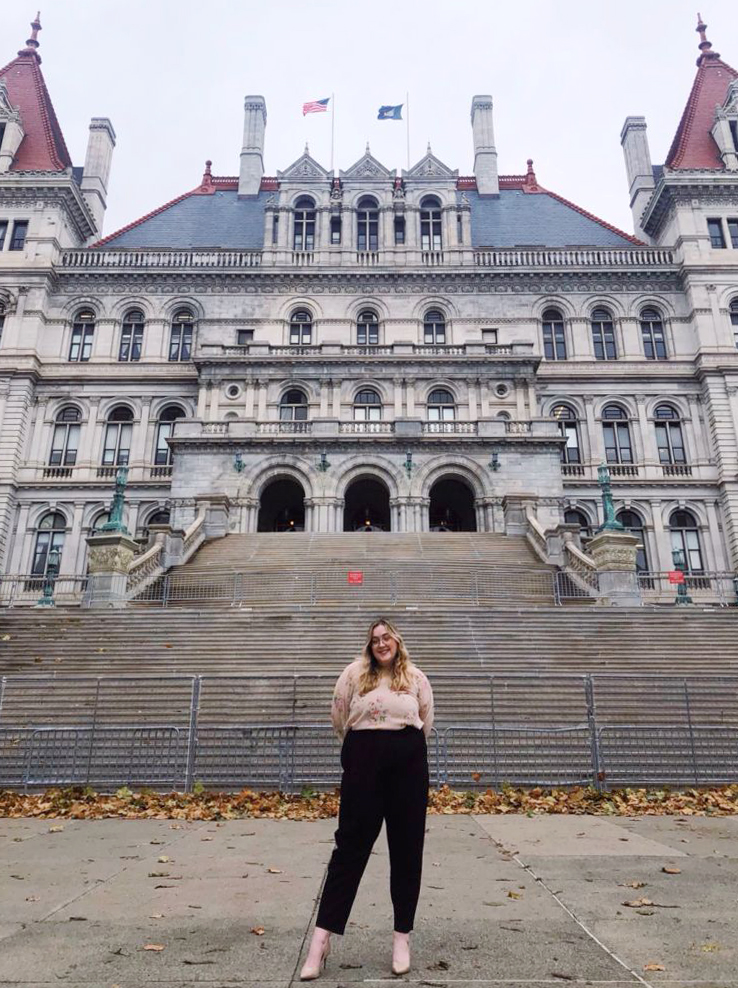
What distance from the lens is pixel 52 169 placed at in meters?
36.9

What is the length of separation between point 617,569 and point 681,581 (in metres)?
4.72

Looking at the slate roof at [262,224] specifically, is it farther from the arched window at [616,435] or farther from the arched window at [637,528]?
the arched window at [637,528]

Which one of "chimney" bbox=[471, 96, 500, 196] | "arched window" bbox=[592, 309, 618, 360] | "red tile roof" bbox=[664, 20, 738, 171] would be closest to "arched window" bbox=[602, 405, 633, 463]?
"arched window" bbox=[592, 309, 618, 360]

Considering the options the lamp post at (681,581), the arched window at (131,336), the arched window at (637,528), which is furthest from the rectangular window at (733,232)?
the arched window at (131,336)

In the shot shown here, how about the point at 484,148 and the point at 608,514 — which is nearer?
the point at 608,514

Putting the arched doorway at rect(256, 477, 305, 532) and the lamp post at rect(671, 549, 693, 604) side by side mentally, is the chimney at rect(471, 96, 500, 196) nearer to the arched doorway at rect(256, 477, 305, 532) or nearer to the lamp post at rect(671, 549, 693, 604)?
the arched doorway at rect(256, 477, 305, 532)

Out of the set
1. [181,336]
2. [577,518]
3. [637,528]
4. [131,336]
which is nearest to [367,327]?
[181,336]

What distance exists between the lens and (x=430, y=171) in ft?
128

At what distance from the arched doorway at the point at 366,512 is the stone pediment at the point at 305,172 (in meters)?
19.6

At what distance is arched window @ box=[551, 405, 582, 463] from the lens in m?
33.7

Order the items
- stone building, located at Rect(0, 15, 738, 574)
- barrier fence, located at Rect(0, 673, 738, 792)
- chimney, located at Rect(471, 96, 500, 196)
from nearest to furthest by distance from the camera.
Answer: barrier fence, located at Rect(0, 673, 738, 792) < stone building, located at Rect(0, 15, 738, 574) < chimney, located at Rect(471, 96, 500, 196)

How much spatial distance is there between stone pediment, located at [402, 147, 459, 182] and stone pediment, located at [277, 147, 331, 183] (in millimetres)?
4873

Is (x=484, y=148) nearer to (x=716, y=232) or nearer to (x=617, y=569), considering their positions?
(x=716, y=232)

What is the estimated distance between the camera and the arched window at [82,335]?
3528 cm
